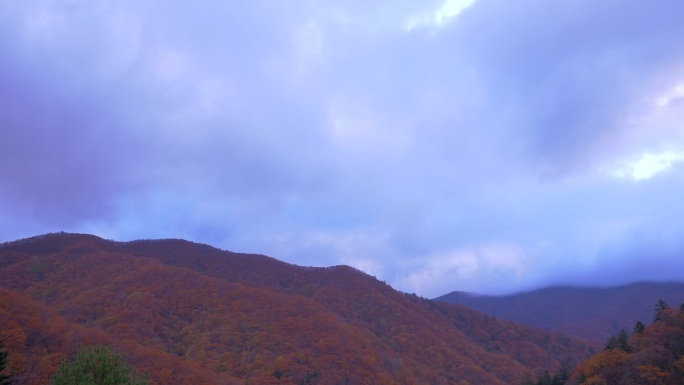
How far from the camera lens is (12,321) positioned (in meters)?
67.0

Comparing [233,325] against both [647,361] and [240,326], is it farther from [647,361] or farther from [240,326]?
[647,361]

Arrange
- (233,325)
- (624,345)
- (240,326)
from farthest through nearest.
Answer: (240,326)
(233,325)
(624,345)

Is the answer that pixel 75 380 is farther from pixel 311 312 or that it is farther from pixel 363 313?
pixel 363 313

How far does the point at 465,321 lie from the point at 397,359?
255 ft

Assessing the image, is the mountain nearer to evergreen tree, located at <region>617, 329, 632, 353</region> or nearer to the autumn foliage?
evergreen tree, located at <region>617, 329, 632, 353</region>

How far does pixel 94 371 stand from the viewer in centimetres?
3177

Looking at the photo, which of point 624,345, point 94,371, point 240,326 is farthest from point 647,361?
point 240,326

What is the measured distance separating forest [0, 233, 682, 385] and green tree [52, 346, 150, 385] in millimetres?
31126

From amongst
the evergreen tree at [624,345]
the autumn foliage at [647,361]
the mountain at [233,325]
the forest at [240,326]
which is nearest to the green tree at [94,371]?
the forest at [240,326]

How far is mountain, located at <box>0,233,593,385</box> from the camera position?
264ft

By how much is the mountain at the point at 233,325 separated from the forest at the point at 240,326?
0.38 metres

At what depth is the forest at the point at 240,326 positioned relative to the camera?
248 feet

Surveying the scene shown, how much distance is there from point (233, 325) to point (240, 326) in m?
1.94

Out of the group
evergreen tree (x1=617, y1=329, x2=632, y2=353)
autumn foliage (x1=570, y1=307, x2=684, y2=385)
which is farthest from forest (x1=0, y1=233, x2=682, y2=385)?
evergreen tree (x1=617, y1=329, x2=632, y2=353)
